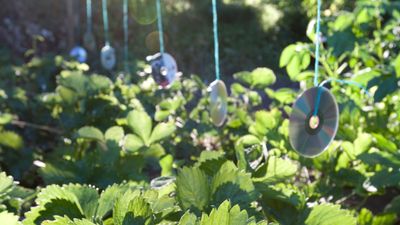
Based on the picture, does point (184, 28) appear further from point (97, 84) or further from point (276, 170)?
point (276, 170)

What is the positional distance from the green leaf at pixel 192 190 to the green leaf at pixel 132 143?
0.42 metres

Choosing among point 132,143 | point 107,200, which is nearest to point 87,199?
point 107,200

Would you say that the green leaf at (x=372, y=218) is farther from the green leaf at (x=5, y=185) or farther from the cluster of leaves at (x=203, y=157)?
the green leaf at (x=5, y=185)

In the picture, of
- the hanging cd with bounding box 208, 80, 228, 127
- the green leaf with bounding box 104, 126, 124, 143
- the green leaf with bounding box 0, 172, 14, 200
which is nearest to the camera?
the green leaf with bounding box 0, 172, 14, 200

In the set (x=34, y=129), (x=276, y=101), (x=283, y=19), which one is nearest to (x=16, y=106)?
(x=34, y=129)

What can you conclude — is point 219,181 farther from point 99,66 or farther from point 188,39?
point 188,39

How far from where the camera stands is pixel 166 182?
0.94 metres

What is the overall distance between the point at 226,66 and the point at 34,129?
498 centimetres

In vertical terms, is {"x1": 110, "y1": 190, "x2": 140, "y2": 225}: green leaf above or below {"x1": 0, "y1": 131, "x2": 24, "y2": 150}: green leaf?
below

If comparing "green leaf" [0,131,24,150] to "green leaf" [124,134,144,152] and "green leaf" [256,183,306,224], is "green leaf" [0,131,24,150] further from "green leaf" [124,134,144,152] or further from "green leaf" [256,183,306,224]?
"green leaf" [256,183,306,224]

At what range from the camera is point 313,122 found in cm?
113

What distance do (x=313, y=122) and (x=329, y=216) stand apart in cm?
36

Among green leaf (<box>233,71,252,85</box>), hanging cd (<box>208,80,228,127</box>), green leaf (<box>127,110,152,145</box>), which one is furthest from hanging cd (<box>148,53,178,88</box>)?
green leaf (<box>127,110,152,145</box>)

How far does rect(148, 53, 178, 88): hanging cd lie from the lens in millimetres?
1890
